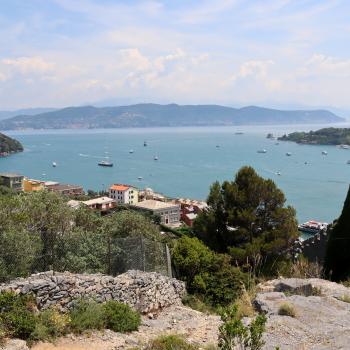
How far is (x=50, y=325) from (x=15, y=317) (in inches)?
20.4

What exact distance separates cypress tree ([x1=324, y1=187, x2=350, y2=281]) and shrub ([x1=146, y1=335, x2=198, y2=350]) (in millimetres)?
8467

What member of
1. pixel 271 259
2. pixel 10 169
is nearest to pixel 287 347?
pixel 271 259

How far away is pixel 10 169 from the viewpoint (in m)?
101

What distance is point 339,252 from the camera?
13.4m

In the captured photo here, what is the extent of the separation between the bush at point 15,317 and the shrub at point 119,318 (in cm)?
113

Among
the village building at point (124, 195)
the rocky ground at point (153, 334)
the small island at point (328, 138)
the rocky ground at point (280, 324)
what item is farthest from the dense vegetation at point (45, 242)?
the small island at point (328, 138)

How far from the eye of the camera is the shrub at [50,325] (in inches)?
229

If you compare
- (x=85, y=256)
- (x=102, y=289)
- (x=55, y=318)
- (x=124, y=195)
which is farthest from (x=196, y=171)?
(x=55, y=318)

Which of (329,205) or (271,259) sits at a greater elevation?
(271,259)

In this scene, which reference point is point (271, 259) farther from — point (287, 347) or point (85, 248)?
point (287, 347)

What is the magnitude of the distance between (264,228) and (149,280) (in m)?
9.08

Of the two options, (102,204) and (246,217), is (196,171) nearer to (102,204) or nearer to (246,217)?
(102,204)

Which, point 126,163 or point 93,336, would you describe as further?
point 126,163

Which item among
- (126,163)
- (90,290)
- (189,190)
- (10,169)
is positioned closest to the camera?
(90,290)
